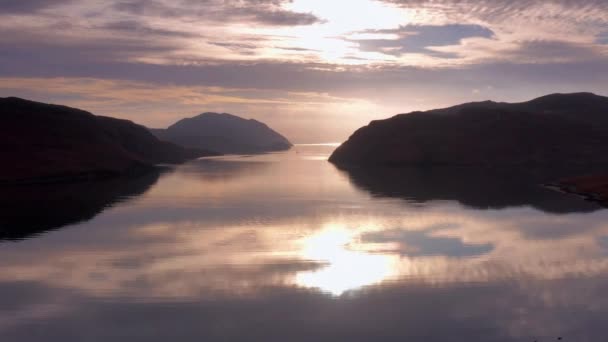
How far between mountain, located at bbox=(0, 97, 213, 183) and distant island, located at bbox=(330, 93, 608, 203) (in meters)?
73.9

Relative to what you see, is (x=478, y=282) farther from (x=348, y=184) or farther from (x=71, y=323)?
(x=348, y=184)

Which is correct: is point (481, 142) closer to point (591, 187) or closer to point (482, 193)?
point (591, 187)

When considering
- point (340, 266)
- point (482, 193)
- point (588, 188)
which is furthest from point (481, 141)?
point (340, 266)

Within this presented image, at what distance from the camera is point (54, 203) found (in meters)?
65.9

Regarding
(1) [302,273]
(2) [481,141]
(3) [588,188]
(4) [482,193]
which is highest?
(2) [481,141]

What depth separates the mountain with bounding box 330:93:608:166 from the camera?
544 feet

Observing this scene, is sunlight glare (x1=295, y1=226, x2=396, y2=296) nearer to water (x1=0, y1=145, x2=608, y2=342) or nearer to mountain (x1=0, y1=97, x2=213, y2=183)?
water (x1=0, y1=145, x2=608, y2=342)

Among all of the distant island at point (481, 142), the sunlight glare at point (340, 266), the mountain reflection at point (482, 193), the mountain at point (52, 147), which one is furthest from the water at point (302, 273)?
the distant island at point (481, 142)

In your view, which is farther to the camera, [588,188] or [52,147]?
[52,147]

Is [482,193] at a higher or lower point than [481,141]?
lower

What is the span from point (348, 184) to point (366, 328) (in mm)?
78984

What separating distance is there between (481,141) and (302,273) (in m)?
159

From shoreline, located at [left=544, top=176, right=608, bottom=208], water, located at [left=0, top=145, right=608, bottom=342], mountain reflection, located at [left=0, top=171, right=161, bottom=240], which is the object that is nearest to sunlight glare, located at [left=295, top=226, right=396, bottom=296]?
water, located at [left=0, top=145, right=608, bottom=342]

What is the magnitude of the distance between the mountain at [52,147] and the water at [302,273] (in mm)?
44631
